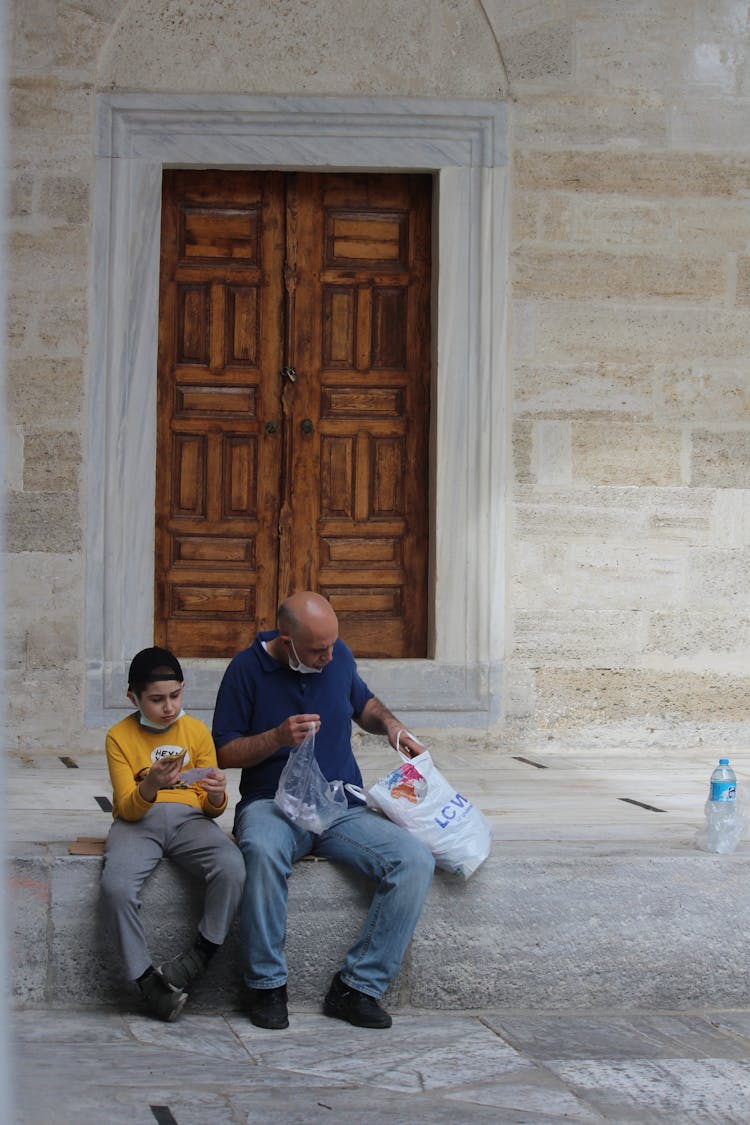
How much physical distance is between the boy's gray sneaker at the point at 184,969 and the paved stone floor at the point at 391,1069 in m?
0.13

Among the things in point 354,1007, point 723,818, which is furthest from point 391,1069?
point 723,818

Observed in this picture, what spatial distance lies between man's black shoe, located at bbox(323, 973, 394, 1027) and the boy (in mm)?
380

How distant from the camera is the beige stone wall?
7.33 meters

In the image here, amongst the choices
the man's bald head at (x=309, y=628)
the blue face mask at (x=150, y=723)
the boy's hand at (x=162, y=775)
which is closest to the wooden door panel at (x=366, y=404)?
the man's bald head at (x=309, y=628)

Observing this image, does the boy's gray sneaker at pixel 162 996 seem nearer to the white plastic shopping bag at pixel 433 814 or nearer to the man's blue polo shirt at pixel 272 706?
the man's blue polo shirt at pixel 272 706

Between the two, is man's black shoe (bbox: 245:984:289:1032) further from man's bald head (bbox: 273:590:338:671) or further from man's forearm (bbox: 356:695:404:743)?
man's bald head (bbox: 273:590:338:671)

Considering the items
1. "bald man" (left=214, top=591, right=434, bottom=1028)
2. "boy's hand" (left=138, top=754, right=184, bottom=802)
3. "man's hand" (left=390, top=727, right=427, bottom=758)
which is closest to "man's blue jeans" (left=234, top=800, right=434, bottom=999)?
"bald man" (left=214, top=591, right=434, bottom=1028)

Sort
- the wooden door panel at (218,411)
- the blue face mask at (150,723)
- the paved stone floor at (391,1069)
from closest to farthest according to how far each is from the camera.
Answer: the paved stone floor at (391,1069) → the blue face mask at (150,723) → the wooden door panel at (218,411)

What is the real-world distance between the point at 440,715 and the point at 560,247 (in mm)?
2453

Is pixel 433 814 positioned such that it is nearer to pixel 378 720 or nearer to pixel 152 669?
pixel 378 720

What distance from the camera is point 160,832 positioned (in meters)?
4.28

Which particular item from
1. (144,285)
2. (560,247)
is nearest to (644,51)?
(560,247)

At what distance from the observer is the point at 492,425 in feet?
24.3

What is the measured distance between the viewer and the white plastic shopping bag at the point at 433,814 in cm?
442
